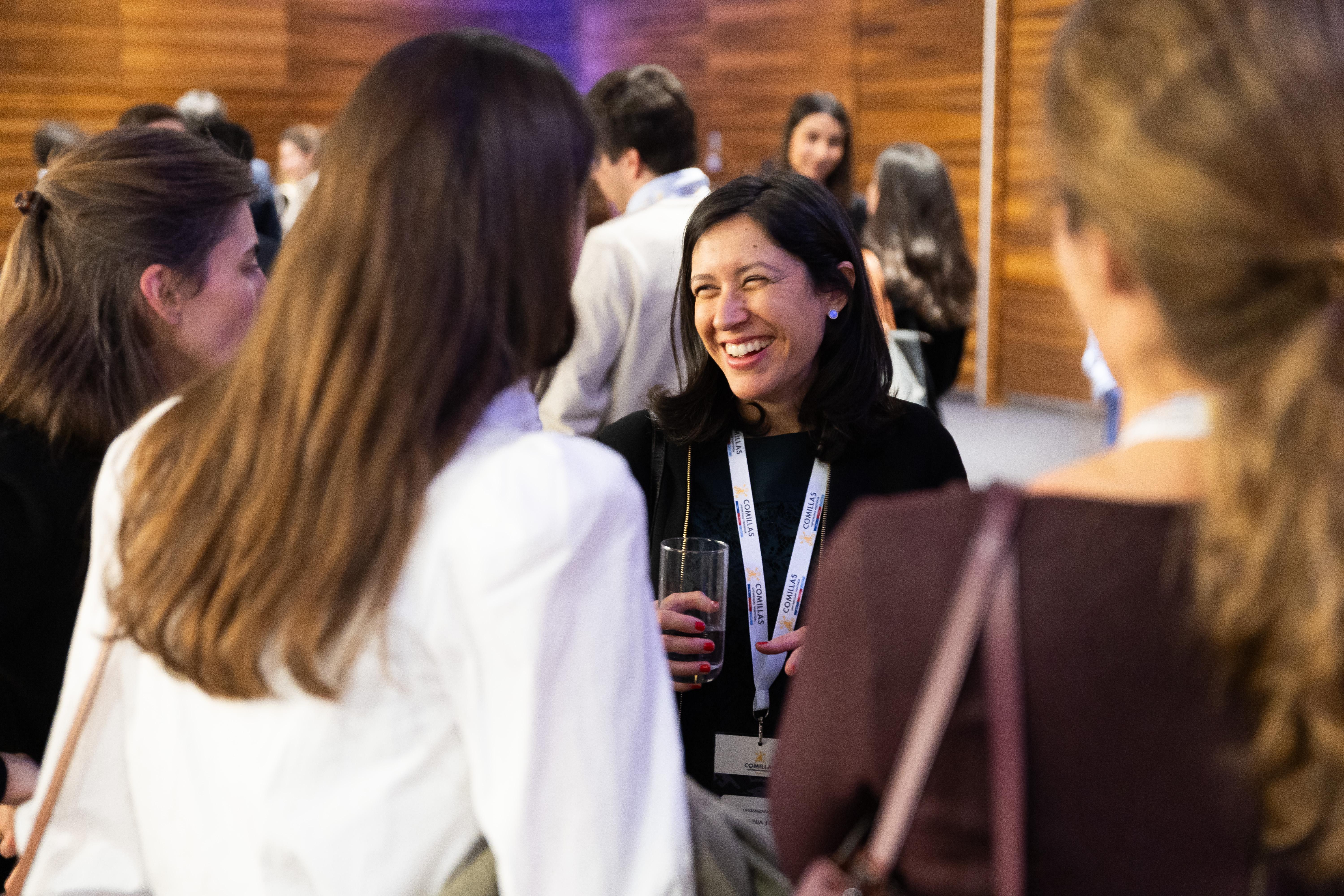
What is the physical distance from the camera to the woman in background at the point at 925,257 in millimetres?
4230

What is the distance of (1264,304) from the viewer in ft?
2.57

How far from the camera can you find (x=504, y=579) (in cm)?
95

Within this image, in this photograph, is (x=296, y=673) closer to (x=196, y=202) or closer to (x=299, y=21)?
(x=196, y=202)

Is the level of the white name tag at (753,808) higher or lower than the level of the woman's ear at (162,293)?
lower

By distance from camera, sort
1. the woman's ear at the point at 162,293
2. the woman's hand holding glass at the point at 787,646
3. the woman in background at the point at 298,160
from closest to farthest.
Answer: the woman's ear at the point at 162,293 < the woman's hand holding glass at the point at 787,646 < the woman in background at the point at 298,160

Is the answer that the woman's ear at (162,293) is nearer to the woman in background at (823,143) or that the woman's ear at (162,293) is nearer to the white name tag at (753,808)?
the white name tag at (753,808)

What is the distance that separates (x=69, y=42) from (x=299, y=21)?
1.71 metres

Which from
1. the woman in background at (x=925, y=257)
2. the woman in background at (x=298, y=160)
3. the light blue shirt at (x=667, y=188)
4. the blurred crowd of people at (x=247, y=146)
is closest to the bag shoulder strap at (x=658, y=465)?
the blurred crowd of people at (x=247, y=146)

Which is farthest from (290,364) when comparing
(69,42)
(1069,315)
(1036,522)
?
(69,42)

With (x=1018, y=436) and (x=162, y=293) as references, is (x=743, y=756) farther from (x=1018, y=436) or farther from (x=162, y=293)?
(x=1018, y=436)

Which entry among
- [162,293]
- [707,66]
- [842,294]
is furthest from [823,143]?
[707,66]

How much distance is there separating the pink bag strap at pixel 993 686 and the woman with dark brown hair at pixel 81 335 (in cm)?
108

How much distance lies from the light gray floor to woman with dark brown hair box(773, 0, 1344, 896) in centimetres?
529

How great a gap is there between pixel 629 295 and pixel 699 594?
1.68 meters
